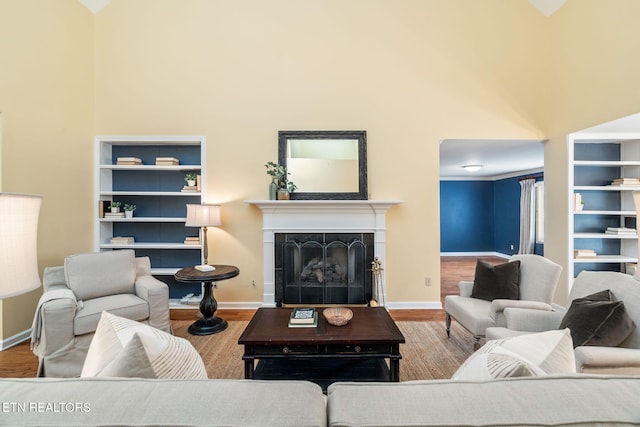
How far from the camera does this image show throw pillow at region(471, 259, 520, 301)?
103 inches

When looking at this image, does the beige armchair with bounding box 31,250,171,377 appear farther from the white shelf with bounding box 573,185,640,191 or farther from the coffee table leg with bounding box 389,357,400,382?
the white shelf with bounding box 573,185,640,191

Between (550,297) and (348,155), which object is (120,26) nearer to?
A: (348,155)

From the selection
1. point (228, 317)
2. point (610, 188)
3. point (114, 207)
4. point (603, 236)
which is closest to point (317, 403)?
point (228, 317)

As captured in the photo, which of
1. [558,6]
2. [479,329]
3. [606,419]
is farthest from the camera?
[558,6]

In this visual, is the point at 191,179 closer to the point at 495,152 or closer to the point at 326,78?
the point at 326,78

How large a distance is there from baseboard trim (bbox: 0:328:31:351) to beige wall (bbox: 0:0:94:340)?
0.04m

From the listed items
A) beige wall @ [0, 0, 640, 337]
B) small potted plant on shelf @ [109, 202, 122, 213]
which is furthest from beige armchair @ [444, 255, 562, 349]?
small potted plant on shelf @ [109, 202, 122, 213]

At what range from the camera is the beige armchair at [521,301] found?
2213mm

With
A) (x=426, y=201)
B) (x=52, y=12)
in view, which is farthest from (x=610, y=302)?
(x=52, y=12)

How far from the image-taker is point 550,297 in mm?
2385

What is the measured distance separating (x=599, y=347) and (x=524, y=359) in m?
1.12

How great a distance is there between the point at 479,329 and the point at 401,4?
379 centimetres

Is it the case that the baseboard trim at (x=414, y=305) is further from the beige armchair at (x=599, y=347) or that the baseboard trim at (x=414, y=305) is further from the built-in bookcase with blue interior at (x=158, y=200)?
the built-in bookcase with blue interior at (x=158, y=200)

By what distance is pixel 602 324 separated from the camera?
1589 mm
